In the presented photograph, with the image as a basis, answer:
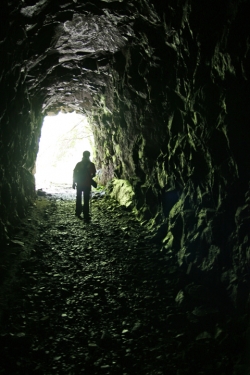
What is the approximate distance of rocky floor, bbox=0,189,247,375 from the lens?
4.02 metres

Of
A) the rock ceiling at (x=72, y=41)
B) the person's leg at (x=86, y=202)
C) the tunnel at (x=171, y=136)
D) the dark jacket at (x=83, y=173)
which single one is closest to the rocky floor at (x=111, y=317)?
the tunnel at (x=171, y=136)

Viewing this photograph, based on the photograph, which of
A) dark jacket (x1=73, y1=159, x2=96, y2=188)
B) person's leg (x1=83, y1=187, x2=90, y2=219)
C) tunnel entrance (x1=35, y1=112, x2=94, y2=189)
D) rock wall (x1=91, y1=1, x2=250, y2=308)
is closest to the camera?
rock wall (x1=91, y1=1, x2=250, y2=308)

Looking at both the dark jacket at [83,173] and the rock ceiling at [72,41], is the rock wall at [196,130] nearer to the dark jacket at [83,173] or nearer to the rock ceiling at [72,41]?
the rock ceiling at [72,41]

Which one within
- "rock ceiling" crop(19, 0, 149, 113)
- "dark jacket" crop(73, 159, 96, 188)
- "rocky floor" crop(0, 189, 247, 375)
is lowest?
"rocky floor" crop(0, 189, 247, 375)

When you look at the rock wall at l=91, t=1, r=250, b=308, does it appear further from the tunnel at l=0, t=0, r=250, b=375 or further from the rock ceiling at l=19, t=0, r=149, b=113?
the rock ceiling at l=19, t=0, r=149, b=113

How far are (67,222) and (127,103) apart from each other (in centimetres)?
474

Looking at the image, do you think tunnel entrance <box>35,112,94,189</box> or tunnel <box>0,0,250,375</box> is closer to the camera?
tunnel <box>0,0,250,375</box>

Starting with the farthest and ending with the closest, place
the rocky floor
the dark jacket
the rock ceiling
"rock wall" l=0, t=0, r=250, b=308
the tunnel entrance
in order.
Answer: the tunnel entrance, the dark jacket, the rock ceiling, "rock wall" l=0, t=0, r=250, b=308, the rocky floor

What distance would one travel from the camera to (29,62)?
8.66m

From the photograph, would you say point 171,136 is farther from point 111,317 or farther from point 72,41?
point 111,317

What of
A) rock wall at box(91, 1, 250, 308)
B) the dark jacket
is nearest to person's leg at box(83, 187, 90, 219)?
the dark jacket

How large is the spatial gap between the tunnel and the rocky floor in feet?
0.11

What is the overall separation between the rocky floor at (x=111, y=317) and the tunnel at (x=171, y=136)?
0.03 meters

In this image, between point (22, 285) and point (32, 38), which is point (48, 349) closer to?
point (22, 285)
